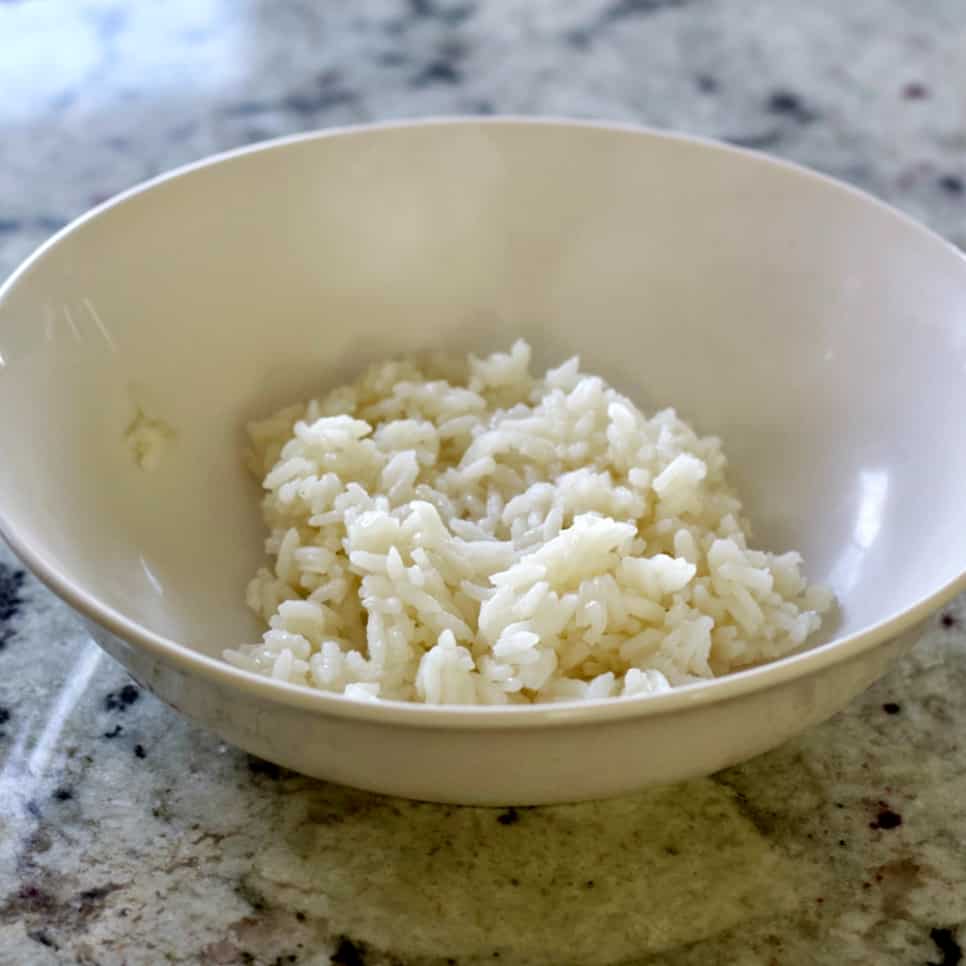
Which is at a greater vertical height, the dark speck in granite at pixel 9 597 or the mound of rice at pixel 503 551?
the mound of rice at pixel 503 551

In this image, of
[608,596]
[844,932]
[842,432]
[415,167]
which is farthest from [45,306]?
[844,932]

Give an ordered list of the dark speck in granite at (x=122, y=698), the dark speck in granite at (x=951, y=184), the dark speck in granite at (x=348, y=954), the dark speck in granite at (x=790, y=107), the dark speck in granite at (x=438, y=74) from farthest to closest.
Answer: the dark speck in granite at (x=438, y=74)
the dark speck in granite at (x=790, y=107)
the dark speck in granite at (x=951, y=184)
the dark speck in granite at (x=122, y=698)
the dark speck in granite at (x=348, y=954)

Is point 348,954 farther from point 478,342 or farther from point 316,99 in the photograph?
point 316,99

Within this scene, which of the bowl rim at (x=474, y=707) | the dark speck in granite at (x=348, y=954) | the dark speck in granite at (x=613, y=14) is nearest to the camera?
the bowl rim at (x=474, y=707)

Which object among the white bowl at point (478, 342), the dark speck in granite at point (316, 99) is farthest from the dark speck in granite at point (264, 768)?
the dark speck in granite at point (316, 99)

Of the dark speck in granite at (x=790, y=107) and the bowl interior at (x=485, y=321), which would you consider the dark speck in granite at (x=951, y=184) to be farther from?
the bowl interior at (x=485, y=321)

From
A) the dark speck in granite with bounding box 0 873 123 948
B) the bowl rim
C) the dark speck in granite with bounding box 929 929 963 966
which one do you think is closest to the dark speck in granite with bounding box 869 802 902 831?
the dark speck in granite with bounding box 929 929 963 966
